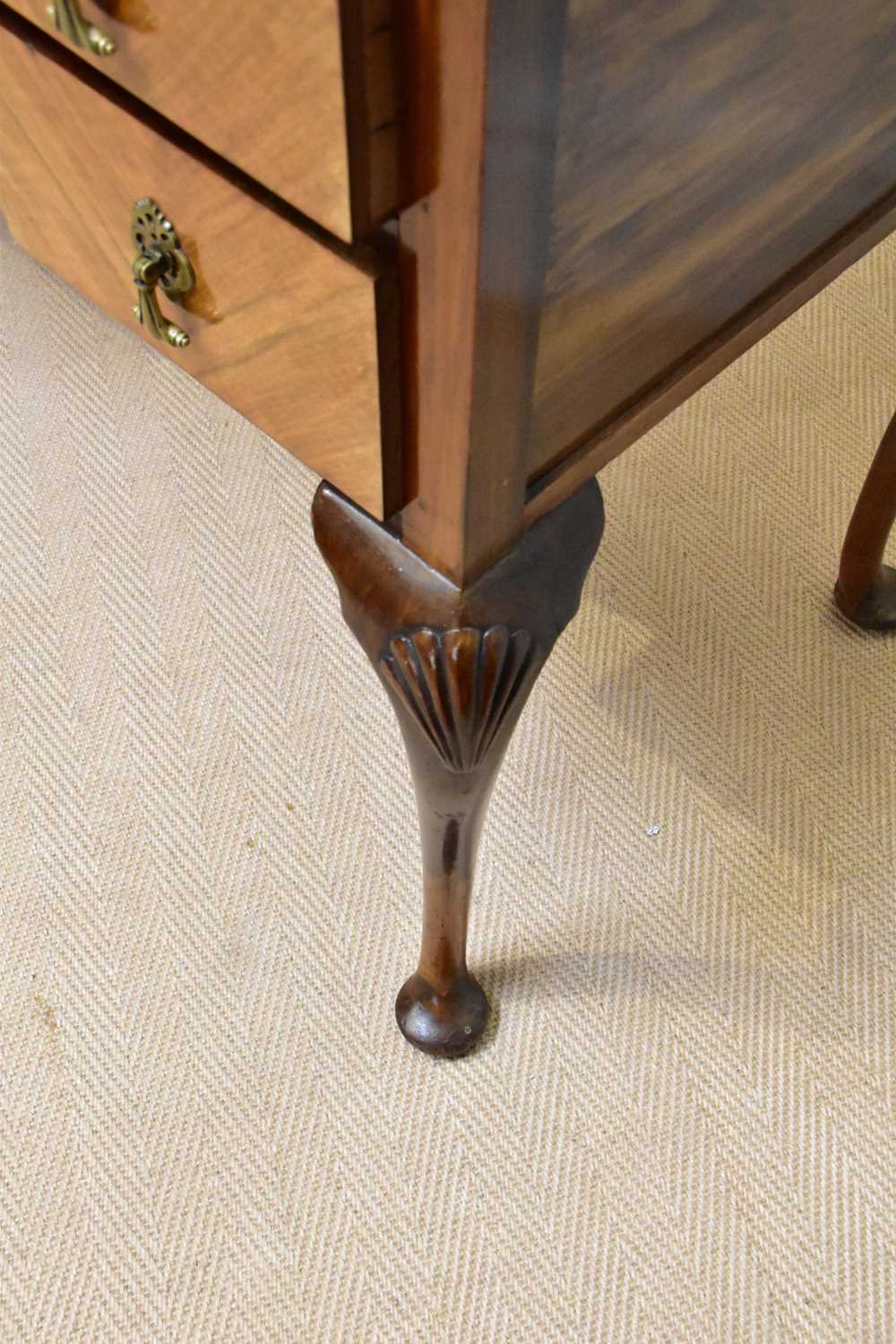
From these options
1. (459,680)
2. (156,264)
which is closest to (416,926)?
(459,680)

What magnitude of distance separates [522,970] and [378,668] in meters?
0.31

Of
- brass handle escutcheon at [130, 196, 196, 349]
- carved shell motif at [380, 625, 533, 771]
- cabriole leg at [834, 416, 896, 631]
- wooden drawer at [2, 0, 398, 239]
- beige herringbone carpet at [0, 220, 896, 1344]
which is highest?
wooden drawer at [2, 0, 398, 239]

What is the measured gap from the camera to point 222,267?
0.43 m

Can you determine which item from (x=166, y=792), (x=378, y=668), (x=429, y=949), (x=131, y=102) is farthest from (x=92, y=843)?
(x=131, y=102)

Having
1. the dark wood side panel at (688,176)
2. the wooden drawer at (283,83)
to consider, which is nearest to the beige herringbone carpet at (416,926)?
the dark wood side panel at (688,176)

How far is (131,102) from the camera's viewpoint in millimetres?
422

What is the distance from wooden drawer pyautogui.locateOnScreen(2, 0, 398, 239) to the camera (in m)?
0.34

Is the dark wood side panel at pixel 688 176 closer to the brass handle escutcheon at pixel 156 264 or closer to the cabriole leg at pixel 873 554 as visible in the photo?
the brass handle escutcheon at pixel 156 264

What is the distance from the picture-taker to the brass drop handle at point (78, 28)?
1.29 ft

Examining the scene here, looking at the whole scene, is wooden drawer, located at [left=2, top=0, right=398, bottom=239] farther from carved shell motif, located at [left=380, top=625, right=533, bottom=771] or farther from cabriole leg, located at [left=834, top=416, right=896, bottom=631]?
cabriole leg, located at [left=834, top=416, right=896, bottom=631]

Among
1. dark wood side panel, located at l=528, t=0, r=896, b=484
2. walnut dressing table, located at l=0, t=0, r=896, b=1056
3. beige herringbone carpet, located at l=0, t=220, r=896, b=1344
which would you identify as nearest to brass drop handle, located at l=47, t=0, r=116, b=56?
walnut dressing table, located at l=0, t=0, r=896, b=1056

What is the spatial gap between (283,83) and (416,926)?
52 cm

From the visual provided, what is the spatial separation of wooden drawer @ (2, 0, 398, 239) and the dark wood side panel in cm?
5

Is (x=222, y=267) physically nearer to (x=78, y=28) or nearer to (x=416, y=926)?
(x=78, y=28)
